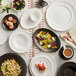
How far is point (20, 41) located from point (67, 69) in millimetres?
684

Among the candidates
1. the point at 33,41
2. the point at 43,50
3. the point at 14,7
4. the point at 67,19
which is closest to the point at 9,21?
the point at 14,7

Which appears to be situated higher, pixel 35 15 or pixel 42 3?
pixel 42 3

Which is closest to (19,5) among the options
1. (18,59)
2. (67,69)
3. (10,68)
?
(18,59)

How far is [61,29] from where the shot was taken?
7.20 feet

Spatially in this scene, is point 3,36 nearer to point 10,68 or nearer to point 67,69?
point 10,68

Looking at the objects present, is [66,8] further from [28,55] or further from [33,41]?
[28,55]

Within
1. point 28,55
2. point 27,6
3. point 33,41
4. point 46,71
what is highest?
point 27,6

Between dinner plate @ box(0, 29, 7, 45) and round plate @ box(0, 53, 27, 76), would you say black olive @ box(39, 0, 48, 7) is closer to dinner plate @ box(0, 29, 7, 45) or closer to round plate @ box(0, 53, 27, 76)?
dinner plate @ box(0, 29, 7, 45)

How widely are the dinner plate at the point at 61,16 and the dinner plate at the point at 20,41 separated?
0.35 meters

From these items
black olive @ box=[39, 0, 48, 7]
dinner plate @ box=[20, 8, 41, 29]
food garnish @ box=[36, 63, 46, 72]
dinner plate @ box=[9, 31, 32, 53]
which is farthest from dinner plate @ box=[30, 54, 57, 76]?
black olive @ box=[39, 0, 48, 7]

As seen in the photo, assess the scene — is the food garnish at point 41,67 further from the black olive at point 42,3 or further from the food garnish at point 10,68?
the black olive at point 42,3

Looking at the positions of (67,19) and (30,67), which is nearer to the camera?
(30,67)

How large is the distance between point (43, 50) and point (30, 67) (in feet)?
0.87

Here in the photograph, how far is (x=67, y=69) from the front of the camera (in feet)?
7.00
